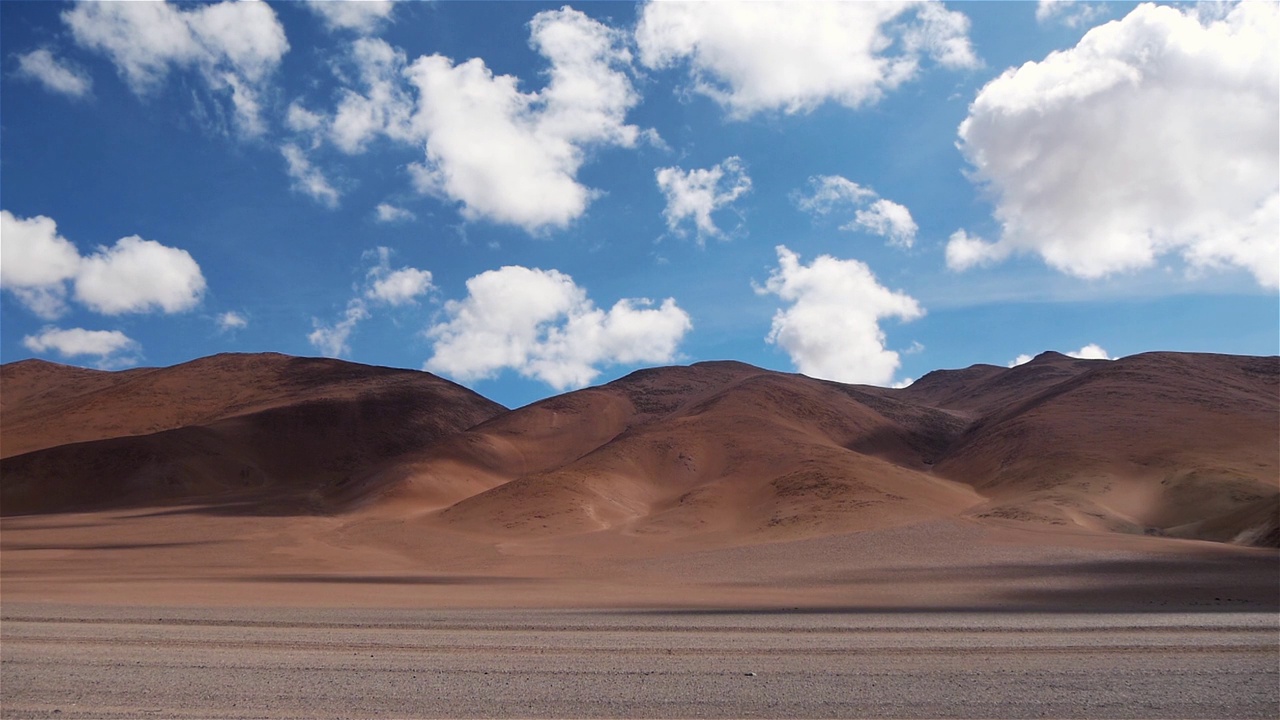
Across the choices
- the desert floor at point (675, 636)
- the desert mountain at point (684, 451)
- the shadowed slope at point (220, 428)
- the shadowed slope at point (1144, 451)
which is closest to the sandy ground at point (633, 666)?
the desert floor at point (675, 636)

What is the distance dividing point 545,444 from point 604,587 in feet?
219

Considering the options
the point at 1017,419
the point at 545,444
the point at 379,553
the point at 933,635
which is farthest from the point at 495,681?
the point at 545,444

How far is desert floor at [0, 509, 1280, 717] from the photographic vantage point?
1165 cm

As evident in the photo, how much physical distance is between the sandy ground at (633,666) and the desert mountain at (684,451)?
102ft

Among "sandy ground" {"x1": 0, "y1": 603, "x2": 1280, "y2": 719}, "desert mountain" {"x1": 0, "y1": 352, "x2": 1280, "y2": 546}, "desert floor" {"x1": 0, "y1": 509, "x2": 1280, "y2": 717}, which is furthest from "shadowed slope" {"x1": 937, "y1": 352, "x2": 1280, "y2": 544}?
"sandy ground" {"x1": 0, "y1": 603, "x2": 1280, "y2": 719}

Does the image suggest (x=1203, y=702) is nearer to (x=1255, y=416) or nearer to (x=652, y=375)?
(x=1255, y=416)

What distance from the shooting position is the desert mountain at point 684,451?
5425cm

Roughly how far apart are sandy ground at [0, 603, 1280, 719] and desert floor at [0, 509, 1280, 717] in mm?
64

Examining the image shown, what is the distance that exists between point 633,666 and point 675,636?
3.84m

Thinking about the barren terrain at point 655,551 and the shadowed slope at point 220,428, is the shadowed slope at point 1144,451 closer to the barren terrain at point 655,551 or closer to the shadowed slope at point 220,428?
the barren terrain at point 655,551

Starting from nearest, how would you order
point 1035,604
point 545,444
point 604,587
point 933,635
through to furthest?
point 933,635, point 1035,604, point 604,587, point 545,444

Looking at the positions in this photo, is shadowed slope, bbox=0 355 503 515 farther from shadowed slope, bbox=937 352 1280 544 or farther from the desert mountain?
shadowed slope, bbox=937 352 1280 544

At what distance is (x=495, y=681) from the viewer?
1285 cm

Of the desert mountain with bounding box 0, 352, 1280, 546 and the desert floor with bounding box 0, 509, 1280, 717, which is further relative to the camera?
the desert mountain with bounding box 0, 352, 1280, 546
